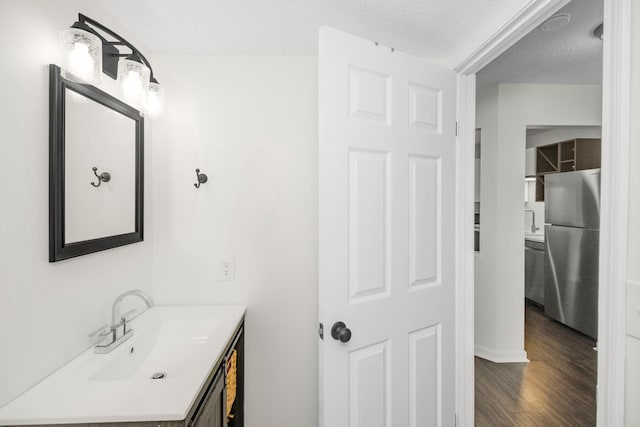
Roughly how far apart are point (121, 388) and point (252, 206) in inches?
42.3

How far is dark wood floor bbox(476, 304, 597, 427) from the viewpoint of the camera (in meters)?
2.14

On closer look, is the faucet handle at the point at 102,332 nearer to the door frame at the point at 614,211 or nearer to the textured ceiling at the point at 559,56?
the door frame at the point at 614,211

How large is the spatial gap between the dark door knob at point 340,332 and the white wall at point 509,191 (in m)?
2.23

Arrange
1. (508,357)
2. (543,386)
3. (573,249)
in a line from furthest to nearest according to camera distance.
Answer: (573,249)
(508,357)
(543,386)

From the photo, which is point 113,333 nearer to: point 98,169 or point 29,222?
point 29,222

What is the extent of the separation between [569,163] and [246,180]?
457 centimetres

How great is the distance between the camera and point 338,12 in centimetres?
145

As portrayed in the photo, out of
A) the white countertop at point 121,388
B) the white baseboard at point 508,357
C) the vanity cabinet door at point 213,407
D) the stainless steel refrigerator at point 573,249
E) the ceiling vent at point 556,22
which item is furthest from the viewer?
the stainless steel refrigerator at point 573,249

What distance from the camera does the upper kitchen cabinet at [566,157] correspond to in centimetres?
414

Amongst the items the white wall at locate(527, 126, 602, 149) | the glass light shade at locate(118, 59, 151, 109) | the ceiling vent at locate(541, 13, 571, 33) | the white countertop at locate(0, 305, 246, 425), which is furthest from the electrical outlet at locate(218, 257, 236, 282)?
the white wall at locate(527, 126, 602, 149)

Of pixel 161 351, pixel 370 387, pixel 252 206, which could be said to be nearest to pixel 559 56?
pixel 252 206

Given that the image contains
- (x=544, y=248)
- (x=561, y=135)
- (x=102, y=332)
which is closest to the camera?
(x=102, y=332)

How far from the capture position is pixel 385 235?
1.44 meters

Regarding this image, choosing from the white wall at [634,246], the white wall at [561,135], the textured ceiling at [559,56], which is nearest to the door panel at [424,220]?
the white wall at [634,246]
